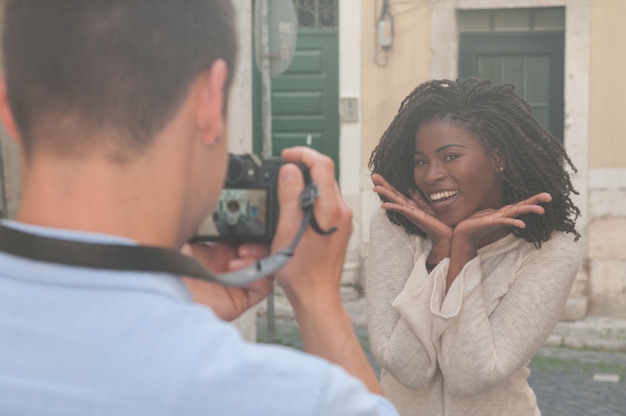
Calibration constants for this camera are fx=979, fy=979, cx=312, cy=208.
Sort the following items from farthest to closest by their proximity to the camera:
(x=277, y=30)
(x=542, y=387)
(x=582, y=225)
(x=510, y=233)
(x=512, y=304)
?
(x=582, y=225), (x=277, y=30), (x=542, y=387), (x=510, y=233), (x=512, y=304)

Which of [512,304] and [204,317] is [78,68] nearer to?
[204,317]

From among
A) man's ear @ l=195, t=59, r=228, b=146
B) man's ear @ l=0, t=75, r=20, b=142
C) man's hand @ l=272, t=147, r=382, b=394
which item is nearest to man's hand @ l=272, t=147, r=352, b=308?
man's hand @ l=272, t=147, r=382, b=394

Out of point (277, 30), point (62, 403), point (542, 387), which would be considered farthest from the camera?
point (277, 30)

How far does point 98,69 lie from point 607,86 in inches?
360

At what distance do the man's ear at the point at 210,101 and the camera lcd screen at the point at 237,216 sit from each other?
1.16 feet

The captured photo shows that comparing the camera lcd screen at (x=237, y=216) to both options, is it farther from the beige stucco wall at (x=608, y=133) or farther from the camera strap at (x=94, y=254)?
the beige stucco wall at (x=608, y=133)

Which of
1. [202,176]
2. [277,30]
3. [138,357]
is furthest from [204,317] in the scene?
[277,30]

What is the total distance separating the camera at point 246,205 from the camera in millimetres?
1471

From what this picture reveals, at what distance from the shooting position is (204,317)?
3.26 ft

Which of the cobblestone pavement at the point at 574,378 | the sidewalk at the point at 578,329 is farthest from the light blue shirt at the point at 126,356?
the sidewalk at the point at 578,329

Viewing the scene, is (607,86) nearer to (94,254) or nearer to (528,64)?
(528,64)

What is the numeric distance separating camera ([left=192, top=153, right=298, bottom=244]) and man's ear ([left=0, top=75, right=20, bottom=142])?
0.40 metres

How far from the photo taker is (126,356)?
0.96m

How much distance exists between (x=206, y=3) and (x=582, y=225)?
891 centimetres
